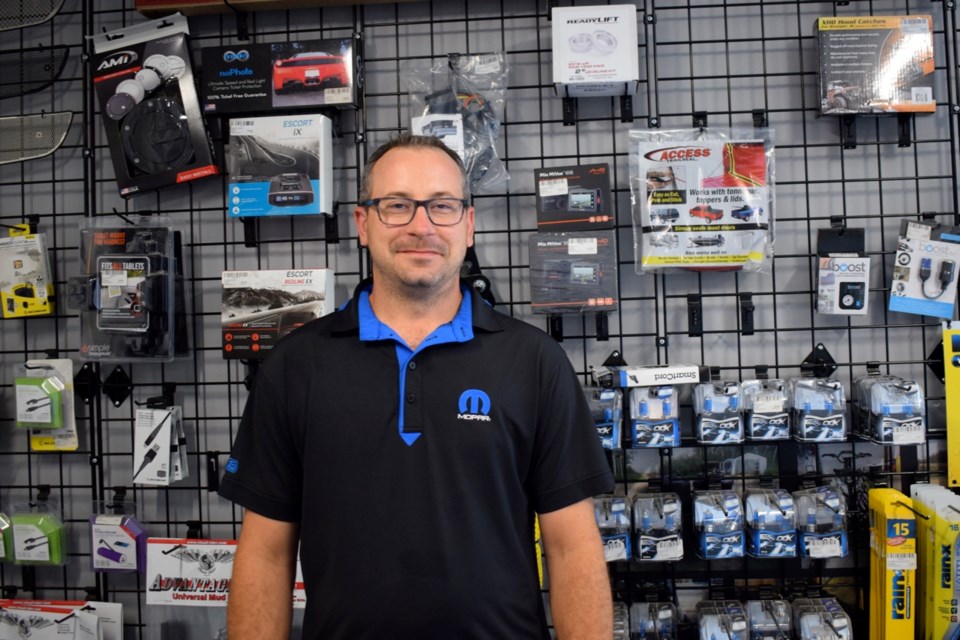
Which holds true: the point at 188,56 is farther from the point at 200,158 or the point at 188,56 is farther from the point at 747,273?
the point at 747,273

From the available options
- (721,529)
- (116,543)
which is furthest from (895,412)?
(116,543)

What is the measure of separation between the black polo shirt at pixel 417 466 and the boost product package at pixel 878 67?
1.81 meters

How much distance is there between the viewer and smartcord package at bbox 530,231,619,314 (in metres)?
2.76

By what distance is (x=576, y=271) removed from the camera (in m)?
2.76

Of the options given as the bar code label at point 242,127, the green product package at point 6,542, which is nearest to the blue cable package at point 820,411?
the bar code label at point 242,127

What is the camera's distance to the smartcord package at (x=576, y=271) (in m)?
2.76

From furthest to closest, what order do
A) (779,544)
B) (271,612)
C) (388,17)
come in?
1. (388,17)
2. (779,544)
3. (271,612)

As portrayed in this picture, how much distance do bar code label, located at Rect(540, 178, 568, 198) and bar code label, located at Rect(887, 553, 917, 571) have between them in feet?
5.65

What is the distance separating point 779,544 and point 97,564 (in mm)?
2616

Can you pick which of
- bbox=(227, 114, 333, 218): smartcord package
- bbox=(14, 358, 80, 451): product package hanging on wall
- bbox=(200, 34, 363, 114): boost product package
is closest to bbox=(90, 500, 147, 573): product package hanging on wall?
bbox=(14, 358, 80, 451): product package hanging on wall

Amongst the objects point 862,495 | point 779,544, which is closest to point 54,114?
point 779,544

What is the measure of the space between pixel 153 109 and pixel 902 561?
10.8 feet

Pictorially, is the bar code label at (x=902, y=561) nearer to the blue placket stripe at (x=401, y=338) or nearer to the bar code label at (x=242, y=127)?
the blue placket stripe at (x=401, y=338)

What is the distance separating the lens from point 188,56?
9.85 feet
